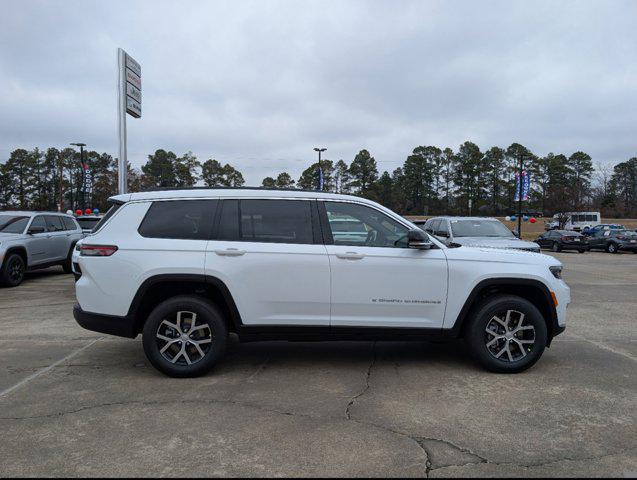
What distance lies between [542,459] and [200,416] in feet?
8.13

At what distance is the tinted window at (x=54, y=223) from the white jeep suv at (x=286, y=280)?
9.39 meters

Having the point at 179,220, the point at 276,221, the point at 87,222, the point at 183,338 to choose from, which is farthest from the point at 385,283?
the point at 87,222

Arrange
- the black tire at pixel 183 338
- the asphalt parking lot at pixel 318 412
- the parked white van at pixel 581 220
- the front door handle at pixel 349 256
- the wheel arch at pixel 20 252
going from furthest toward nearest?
the parked white van at pixel 581 220, the wheel arch at pixel 20 252, the front door handle at pixel 349 256, the black tire at pixel 183 338, the asphalt parking lot at pixel 318 412

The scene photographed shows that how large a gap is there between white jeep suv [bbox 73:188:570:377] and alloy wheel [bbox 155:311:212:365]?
0.01m

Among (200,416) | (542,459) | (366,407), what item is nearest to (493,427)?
(542,459)

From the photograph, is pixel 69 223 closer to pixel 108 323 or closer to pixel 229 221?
pixel 108 323

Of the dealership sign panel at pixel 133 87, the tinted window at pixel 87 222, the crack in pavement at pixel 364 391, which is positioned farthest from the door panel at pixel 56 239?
the crack in pavement at pixel 364 391

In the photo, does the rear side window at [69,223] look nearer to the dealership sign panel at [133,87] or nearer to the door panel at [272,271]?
the dealership sign panel at [133,87]

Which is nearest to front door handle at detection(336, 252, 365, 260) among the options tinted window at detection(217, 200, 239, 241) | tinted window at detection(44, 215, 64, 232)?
tinted window at detection(217, 200, 239, 241)

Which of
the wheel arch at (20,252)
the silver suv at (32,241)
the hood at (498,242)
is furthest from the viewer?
the silver suv at (32,241)

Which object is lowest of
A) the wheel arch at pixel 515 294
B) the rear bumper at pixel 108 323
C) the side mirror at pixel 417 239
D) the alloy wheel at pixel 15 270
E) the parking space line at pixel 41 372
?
the parking space line at pixel 41 372

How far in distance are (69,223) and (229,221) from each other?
1100cm

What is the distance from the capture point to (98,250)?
4770 millimetres

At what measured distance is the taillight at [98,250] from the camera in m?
4.75
